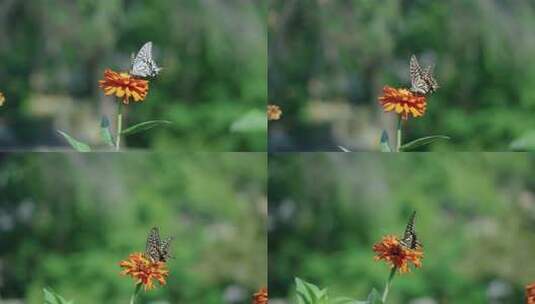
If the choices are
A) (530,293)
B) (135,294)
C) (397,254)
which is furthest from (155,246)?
(530,293)

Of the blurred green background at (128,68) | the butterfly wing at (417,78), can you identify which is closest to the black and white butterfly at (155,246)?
the blurred green background at (128,68)

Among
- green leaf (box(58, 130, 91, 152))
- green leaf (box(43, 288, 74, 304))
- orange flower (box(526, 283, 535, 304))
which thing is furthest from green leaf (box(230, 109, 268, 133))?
orange flower (box(526, 283, 535, 304))

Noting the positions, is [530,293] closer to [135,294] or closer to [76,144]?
[135,294]

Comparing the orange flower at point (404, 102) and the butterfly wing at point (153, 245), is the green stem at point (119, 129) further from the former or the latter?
the orange flower at point (404, 102)

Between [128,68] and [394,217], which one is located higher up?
[128,68]

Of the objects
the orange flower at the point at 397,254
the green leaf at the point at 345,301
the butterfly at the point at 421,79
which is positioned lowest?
the green leaf at the point at 345,301
